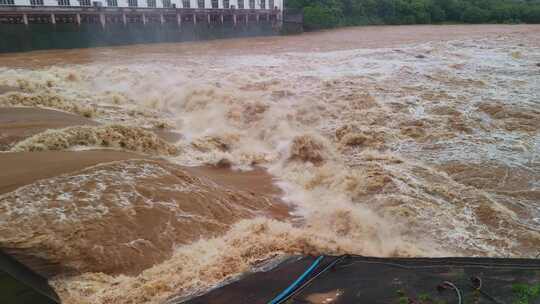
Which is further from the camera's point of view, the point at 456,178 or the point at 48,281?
the point at 456,178

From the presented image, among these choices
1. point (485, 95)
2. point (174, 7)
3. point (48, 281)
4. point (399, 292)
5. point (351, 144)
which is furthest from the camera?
point (174, 7)

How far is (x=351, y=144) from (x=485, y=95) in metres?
5.65

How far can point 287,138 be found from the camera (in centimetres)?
924

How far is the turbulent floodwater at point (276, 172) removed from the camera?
4246 millimetres

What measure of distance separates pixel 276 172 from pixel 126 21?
1036 inches

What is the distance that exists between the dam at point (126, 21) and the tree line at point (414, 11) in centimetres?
453

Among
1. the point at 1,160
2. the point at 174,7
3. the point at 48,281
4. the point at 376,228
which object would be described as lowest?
the point at 376,228

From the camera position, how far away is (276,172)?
307 inches

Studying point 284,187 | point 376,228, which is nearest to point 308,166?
point 284,187

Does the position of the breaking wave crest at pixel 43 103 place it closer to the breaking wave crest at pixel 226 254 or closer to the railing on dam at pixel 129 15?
the breaking wave crest at pixel 226 254

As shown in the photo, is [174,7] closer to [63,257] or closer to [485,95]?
[485,95]

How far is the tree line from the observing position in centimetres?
4256

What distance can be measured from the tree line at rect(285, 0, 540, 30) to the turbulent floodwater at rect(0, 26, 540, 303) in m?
30.7

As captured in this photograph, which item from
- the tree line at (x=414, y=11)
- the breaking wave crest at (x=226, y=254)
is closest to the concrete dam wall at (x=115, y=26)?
the tree line at (x=414, y=11)
